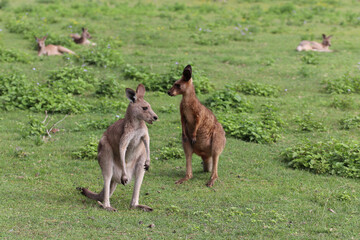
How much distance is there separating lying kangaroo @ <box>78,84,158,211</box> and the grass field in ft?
1.04

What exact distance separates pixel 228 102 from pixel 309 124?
1567 mm

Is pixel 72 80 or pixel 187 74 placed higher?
pixel 187 74

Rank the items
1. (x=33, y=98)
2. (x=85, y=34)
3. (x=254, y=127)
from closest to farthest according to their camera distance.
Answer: (x=254, y=127) < (x=33, y=98) < (x=85, y=34)

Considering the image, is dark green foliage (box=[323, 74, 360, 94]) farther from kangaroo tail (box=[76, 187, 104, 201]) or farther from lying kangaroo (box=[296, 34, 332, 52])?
kangaroo tail (box=[76, 187, 104, 201])

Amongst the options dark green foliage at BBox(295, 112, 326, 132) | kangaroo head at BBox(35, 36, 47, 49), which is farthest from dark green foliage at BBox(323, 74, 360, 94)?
kangaroo head at BBox(35, 36, 47, 49)

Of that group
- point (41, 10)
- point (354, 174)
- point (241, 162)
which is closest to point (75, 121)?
point (241, 162)

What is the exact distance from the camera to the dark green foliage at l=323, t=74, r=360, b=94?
36.8 feet

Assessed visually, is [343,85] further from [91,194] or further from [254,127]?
[91,194]

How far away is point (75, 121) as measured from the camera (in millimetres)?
9211

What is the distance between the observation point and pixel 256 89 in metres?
11.0

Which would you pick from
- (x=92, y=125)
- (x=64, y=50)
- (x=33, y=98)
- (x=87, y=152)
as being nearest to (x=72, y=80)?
(x=33, y=98)

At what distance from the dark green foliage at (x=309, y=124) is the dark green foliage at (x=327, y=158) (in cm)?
133

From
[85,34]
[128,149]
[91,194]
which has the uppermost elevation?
[128,149]

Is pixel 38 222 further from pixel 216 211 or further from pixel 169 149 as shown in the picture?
pixel 169 149
